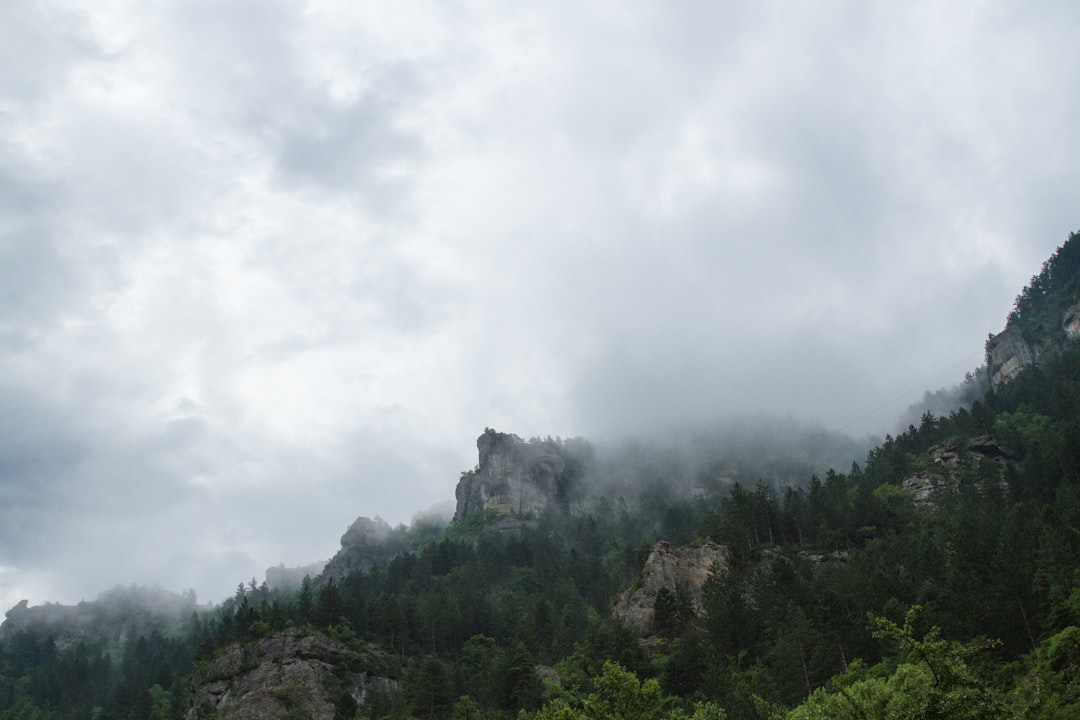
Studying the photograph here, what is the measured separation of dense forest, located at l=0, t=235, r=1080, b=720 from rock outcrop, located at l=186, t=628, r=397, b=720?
145 cm

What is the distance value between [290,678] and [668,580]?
170 ft

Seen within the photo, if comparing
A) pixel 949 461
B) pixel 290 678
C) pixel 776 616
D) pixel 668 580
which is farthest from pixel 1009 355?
pixel 290 678

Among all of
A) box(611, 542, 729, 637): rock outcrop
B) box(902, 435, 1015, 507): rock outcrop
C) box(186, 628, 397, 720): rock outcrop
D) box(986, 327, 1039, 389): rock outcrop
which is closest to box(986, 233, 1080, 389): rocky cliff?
box(986, 327, 1039, 389): rock outcrop

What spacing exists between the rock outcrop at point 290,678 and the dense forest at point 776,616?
1.45 metres

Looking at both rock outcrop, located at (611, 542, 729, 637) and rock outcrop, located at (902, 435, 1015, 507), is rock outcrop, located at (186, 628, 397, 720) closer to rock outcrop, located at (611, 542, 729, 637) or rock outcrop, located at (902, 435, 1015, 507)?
rock outcrop, located at (611, 542, 729, 637)

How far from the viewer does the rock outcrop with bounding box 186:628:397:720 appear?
98.3 meters

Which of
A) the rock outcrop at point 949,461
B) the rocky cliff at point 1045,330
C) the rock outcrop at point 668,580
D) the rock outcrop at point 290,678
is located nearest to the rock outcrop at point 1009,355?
the rocky cliff at point 1045,330

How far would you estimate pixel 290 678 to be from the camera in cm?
10338

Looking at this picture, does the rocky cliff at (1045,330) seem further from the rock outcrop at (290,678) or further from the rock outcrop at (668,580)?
the rock outcrop at (290,678)

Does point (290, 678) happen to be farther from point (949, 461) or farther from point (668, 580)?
point (949, 461)

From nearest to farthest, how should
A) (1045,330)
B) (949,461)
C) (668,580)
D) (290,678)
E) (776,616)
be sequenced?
(776,616)
(290,678)
(668,580)
(949,461)
(1045,330)

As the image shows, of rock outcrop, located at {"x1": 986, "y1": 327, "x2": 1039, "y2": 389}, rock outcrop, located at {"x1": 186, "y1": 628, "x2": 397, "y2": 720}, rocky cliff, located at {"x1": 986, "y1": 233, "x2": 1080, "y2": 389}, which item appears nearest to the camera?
rock outcrop, located at {"x1": 186, "y1": 628, "x2": 397, "y2": 720}

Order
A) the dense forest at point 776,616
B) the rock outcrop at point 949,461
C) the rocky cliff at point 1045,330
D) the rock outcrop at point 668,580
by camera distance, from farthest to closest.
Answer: the rocky cliff at point 1045,330, the rock outcrop at point 949,461, the rock outcrop at point 668,580, the dense forest at point 776,616

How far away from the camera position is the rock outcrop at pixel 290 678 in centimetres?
9831
